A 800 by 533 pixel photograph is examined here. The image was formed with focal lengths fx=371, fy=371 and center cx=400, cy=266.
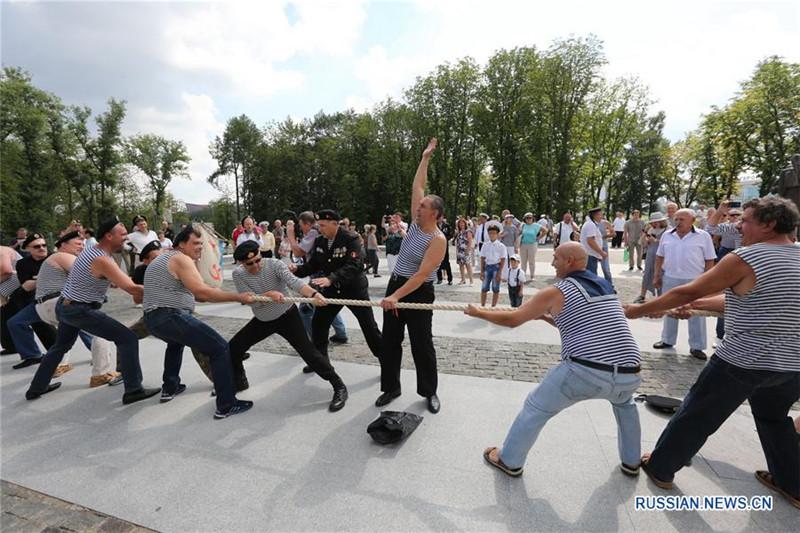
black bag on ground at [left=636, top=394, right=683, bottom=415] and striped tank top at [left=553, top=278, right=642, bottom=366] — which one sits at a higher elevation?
striped tank top at [left=553, top=278, right=642, bottom=366]

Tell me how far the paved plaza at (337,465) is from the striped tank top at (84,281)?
1245mm

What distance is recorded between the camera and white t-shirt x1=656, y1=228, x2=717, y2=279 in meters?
5.07

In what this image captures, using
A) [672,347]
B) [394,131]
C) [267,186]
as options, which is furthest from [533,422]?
[267,186]

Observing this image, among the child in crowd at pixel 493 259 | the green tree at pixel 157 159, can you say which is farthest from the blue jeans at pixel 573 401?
the green tree at pixel 157 159

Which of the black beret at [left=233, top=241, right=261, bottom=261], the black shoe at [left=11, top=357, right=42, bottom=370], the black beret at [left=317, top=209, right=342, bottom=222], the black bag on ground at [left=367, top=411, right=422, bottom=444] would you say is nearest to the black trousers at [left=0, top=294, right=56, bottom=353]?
the black shoe at [left=11, top=357, right=42, bottom=370]

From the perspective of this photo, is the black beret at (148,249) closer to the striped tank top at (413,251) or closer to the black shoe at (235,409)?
the black shoe at (235,409)

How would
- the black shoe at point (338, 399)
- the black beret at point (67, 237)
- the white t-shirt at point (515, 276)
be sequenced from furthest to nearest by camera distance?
the white t-shirt at point (515, 276) → the black beret at point (67, 237) → the black shoe at point (338, 399)

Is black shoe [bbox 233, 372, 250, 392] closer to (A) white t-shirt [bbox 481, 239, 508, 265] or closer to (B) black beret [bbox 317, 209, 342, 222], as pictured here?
(B) black beret [bbox 317, 209, 342, 222]

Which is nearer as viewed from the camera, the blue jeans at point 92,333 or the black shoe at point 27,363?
the blue jeans at point 92,333

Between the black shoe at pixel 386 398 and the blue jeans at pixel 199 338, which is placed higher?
the blue jeans at pixel 199 338

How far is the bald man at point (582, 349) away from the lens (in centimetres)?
235

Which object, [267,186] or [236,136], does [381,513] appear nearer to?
[267,186]

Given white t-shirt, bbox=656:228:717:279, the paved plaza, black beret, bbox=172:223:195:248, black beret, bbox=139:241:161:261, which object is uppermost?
black beret, bbox=172:223:195:248

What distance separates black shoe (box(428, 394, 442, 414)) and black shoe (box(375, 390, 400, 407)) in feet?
1.34
